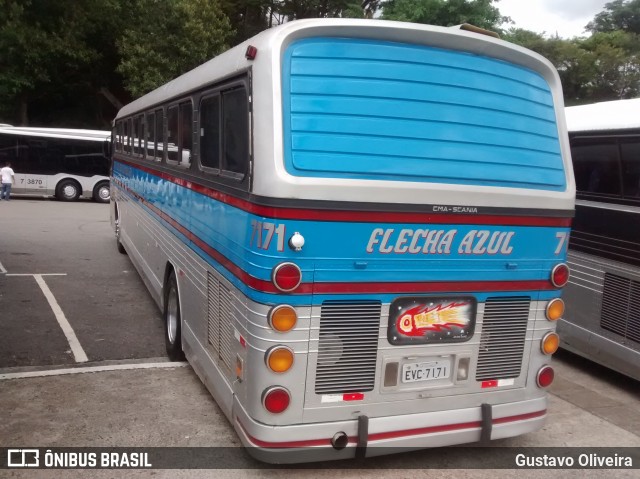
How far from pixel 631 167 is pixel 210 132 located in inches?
157

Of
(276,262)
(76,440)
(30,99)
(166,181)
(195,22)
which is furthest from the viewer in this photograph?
(30,99)

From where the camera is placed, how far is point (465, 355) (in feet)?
14.1

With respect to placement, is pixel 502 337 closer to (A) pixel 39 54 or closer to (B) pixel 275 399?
(B) pixel 275 399

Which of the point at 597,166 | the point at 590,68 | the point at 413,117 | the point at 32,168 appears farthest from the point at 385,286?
the point at 590,68

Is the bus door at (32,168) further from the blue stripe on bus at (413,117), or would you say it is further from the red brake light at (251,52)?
the blue stripe on bus at (413,117)

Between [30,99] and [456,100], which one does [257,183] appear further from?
[30,99]

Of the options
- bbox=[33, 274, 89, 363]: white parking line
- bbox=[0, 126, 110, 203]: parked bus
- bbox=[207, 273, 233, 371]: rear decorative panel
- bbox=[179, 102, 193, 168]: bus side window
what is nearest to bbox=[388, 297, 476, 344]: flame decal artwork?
bbox=[207, 273, 233, 371]: rear decorative panel

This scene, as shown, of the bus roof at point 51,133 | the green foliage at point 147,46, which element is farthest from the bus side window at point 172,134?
the bus roof at point 51,133

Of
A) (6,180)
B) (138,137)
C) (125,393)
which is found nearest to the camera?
(125,393)

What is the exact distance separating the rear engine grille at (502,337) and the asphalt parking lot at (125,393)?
71cm

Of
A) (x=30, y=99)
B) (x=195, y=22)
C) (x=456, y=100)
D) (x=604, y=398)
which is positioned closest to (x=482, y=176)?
(x=456, y=100)

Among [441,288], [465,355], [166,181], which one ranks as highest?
[166,181]

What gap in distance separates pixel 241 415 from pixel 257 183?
1.51 meters

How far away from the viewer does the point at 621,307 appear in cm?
618
